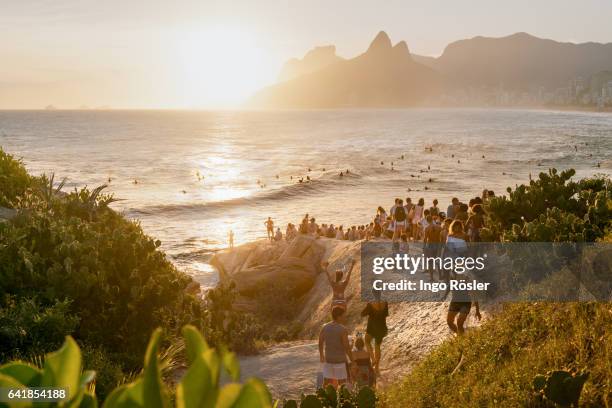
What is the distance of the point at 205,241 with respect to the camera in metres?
44.5

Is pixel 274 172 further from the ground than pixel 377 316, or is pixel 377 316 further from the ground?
pixel 377 316

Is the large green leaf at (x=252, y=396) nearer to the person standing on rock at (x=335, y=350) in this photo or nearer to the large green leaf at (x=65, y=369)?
the large green leaf at (x=65, y=369)

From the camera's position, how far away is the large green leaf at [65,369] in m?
1.04

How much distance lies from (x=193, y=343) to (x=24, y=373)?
401mm

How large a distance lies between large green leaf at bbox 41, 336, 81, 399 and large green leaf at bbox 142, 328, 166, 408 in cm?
17

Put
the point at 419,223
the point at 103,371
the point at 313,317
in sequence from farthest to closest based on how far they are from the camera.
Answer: the point at 419,223
the point at 313,317
the point at 103,371

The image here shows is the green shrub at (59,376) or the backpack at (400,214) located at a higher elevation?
the green shrub at (59,376)

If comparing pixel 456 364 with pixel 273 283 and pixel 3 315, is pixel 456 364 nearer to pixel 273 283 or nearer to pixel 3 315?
pixel 3 315

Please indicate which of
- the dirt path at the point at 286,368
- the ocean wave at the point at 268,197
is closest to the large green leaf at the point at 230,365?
the dirt path at the point at 286,368

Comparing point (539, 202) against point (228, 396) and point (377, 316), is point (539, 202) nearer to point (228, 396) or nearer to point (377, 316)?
point (377, 316)

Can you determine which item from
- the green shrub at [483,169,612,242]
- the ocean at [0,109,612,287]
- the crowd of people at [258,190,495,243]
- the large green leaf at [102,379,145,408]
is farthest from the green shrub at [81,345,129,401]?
the ocean at [0,109,612,287]

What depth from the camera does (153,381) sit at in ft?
3.19

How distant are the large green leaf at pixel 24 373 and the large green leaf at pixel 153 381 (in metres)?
0.28

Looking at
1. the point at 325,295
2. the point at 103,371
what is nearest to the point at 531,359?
the point at 103,371
